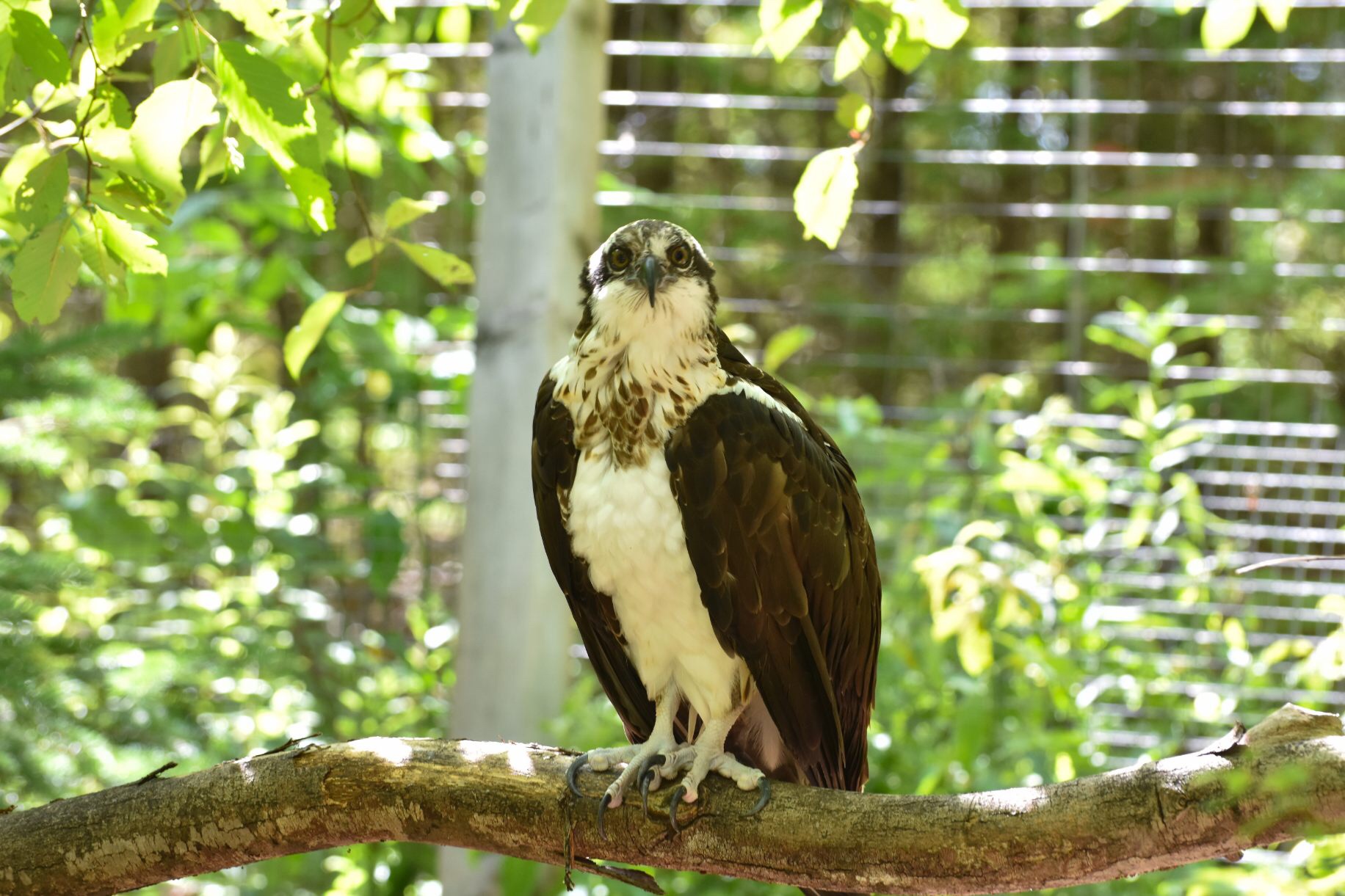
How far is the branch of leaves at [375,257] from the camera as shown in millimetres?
1889

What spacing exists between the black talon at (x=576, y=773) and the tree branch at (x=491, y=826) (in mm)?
15

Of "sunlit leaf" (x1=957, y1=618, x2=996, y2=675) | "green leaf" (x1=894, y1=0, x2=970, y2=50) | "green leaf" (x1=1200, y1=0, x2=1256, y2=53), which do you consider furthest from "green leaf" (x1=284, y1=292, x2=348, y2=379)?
"sunlit leaf" (x1=957, y1=618, x2=996, y2=675)

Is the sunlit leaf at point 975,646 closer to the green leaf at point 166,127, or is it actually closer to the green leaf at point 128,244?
the green leaf at point 128,244

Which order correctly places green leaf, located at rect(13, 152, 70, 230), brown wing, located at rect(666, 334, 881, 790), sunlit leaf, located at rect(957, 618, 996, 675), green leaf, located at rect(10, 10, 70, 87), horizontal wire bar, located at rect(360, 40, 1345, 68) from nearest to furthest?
green leaf, located at rect(10, 10, 70, 87) < green leaf, located at rect(13, 152, 70, 230) < brown wing, located at rect(666, 334, 881, 790) < sunlit leaf, located at rect(957, 618, 996, 675) < horizontal wire bar, located at rect(360, 40, 1345, 68)

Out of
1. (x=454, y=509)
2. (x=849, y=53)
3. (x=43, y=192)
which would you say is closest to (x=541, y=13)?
(x=849, y=53)

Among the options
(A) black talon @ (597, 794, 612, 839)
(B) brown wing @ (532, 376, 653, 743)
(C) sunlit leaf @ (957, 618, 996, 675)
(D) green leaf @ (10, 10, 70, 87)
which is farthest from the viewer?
(C) sunlit leaf @ (957, 618, 996, 675)

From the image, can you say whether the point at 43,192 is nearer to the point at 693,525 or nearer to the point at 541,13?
the point at 541,13

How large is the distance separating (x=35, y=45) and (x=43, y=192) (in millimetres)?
193

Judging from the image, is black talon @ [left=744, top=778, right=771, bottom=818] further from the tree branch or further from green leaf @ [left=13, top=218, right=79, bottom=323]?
green leaf @ [left=13, top=218, right=79, bottom=323]

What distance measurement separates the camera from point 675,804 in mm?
2043

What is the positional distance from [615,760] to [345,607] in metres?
2.40

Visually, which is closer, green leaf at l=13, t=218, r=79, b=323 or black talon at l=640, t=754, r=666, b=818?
green leaf at l=13, t=218, r=79, b=323

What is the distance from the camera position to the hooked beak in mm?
2246

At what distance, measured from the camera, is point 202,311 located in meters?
4.06
